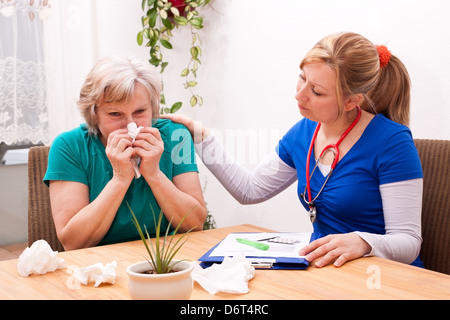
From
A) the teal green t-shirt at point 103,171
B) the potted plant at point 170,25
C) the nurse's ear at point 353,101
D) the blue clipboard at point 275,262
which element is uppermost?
the potted plant at point 170,25

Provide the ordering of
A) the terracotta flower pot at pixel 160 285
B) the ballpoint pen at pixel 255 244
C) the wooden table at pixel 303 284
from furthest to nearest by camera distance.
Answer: the ballpoint pen at pixel 255 244 → the wooden table at pixel 303 284 → the terracotta flower pot at pixel 160 285

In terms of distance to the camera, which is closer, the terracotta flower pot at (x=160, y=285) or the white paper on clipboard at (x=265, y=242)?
the terracotta flower pot at (x=160, y=285)

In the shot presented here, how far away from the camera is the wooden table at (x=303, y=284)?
3.14 ft

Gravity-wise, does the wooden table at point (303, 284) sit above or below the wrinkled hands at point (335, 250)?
below

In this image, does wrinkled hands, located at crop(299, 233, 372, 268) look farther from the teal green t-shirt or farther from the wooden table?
the teal green t-shirt

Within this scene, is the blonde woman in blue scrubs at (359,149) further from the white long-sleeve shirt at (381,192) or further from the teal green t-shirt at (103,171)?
the teal green t-shirt at (103,171)

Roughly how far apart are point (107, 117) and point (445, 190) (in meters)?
1.01

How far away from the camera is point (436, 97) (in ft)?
6.50

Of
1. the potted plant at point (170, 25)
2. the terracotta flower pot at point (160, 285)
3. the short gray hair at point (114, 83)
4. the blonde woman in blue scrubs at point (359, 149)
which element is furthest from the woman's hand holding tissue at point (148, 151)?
the potted plant at point (170, 25)

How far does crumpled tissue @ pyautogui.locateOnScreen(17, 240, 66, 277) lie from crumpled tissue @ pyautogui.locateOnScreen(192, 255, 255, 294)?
318 mm

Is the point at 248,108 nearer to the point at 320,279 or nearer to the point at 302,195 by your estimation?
the point at 302,195

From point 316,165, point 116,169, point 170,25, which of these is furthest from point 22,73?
point 316,165

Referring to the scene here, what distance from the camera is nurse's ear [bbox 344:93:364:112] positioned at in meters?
1.48

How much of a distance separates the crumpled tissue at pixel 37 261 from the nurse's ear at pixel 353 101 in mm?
890
